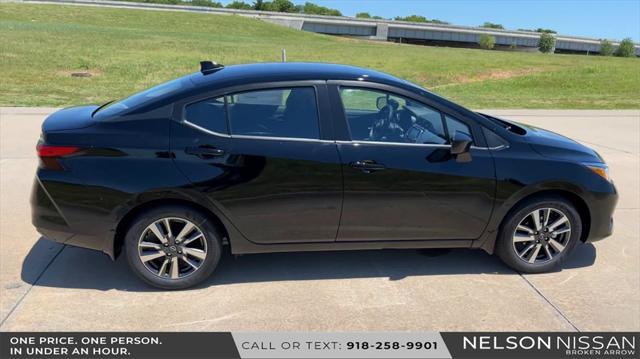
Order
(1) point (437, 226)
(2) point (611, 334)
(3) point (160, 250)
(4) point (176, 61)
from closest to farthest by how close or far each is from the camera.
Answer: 1. (2) point (611, 334)
2. (3) point (160, 250)
3. (1) point (437, 226)
4. (4) point (176, 61)

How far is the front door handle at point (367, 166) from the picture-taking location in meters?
3.61

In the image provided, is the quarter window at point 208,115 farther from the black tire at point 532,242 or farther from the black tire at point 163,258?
the black tire at point 532,242

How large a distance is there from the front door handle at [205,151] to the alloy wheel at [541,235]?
2304 millimetres

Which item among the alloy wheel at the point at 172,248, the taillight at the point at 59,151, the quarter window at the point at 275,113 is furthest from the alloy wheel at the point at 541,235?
the taillight at the point at 59,151

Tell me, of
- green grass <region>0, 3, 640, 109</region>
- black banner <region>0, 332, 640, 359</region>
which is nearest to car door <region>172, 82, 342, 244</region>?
black banner <region>0, 332, 640, 359</region>

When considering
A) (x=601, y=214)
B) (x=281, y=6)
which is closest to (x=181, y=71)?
(x=601, y=214)

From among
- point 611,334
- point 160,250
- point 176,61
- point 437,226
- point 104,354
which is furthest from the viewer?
point 176,61

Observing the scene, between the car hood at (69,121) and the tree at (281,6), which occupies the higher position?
the tree at (281,6)

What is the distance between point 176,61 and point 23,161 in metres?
19.7

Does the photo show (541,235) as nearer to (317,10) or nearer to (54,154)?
(54,154)

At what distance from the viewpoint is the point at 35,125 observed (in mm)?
9555

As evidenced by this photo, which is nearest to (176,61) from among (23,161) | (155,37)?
(155,37)

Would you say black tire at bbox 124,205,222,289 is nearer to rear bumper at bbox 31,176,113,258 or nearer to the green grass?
rear bumper at bbox 31,176,113,258

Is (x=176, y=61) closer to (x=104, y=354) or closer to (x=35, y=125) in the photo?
(x=35, y=125)
